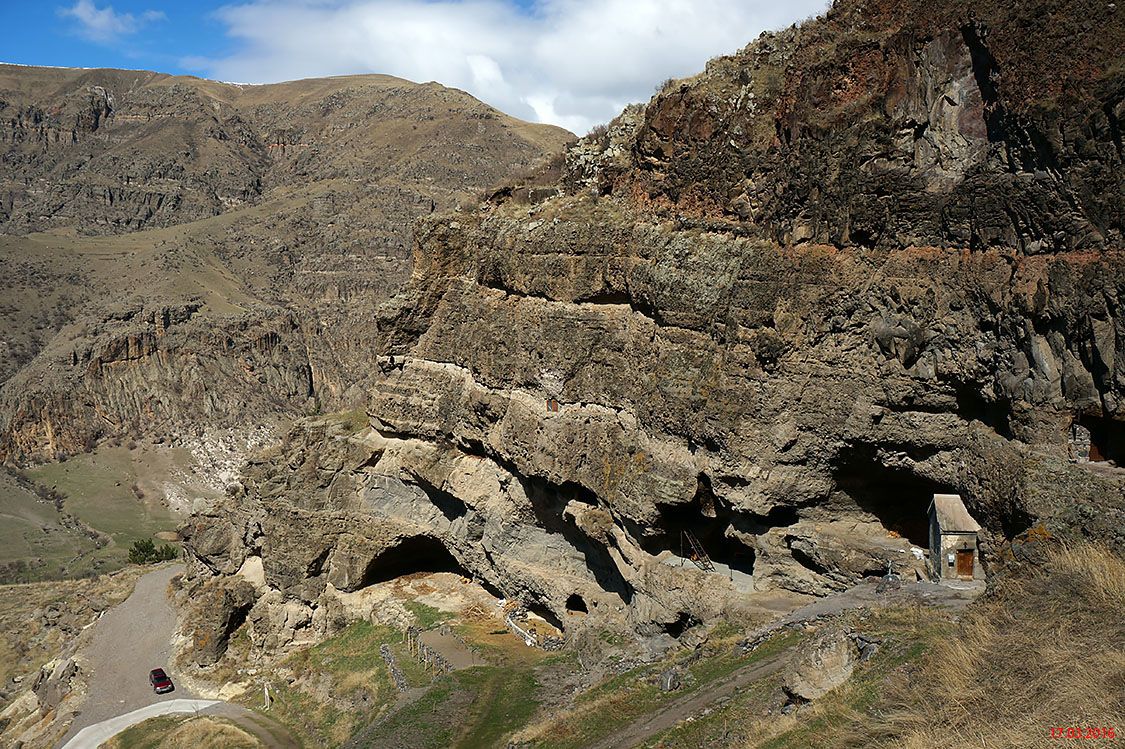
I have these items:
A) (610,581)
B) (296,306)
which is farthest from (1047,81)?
(296,306)

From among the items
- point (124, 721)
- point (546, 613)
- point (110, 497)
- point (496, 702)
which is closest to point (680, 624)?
point (496, 702)

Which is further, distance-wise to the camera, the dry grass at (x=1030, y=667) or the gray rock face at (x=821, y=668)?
the gray rock face at (x=821, y=668)

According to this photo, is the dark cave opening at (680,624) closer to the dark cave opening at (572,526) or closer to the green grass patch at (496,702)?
the dark cave opening at (572,526)

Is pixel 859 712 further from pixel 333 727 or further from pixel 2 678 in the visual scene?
pixel 2 678

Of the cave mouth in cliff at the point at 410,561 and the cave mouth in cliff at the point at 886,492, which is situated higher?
the cave mouth in cliff at the point at 886,492

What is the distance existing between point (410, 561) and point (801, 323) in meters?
16.8

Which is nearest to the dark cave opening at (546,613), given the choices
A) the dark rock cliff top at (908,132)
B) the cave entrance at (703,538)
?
the cave entrance at (703,538)

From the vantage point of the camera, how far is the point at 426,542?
2780cm

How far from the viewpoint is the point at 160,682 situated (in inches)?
1123

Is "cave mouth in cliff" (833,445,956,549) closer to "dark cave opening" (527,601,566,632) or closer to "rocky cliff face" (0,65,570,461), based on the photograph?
"dark cave opening" (527,601,566,632)

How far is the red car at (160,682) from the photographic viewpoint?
28.3m

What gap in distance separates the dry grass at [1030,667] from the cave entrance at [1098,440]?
200 centimetres

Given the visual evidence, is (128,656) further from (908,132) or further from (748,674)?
(908,132)

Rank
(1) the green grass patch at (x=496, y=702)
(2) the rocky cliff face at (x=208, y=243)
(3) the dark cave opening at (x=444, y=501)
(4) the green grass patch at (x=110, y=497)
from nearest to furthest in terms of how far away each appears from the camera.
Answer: (1) the green grass patch at (x=496, y=702)
(3) the dark cave opening at (x=444, y=501)
(4) the green grass patch at (x=110, y=497)
(2) the rocky cliff face at (x=208, y=243)
